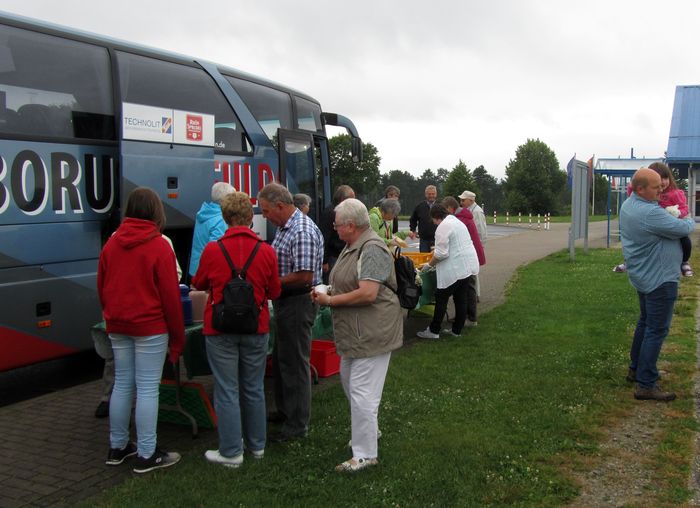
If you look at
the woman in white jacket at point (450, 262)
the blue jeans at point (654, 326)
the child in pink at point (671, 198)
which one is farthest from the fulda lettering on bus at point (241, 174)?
the blue jeans at point (654, 326)

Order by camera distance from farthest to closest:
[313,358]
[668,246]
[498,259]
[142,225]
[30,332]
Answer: [498,259] < [313,358] < [30,332] < [668,246] < [142,225]

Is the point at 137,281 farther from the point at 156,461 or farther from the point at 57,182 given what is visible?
the point at 57,182

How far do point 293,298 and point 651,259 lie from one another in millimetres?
3162

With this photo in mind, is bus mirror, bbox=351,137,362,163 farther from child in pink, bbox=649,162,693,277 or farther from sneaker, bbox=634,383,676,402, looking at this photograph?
sneaker, bbox=634,383,676,402

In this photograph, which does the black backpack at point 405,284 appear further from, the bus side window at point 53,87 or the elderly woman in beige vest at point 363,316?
the bus side window at point 53,87

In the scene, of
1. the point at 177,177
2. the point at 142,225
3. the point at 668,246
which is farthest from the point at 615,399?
the point at 177,177

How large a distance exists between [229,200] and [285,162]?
219 inches

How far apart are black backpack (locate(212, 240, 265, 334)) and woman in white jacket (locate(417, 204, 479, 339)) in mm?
4475

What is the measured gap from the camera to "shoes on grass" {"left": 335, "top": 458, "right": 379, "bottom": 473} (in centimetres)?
441

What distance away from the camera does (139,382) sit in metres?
4.51

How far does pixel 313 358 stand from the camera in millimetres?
6871

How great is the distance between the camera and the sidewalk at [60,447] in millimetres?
4328

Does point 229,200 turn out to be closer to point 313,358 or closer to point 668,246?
point 313,358

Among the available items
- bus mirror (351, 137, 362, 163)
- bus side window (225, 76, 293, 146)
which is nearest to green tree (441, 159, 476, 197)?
bus mirror (351, 137, 362, 163)
